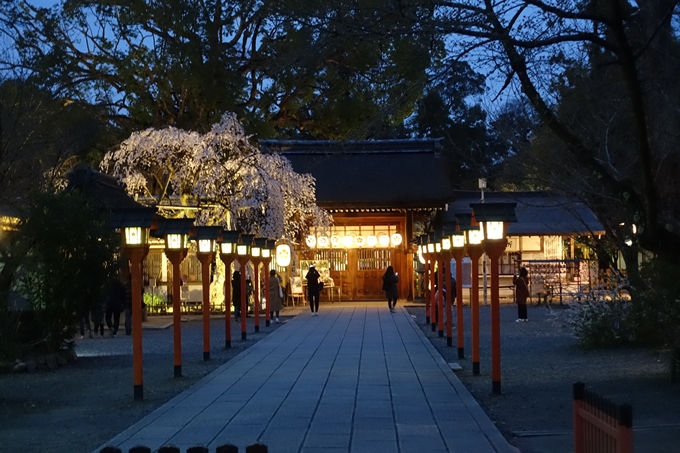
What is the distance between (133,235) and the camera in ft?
42.8

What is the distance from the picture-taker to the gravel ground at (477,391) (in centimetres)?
973

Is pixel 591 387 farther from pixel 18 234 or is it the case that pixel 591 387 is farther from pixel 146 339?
pixel 146 339

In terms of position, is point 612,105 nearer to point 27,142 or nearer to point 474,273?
point 474,273

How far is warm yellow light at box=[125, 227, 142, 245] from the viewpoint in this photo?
42.7ft

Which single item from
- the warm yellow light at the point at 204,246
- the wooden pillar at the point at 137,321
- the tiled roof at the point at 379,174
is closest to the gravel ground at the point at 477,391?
the wooden pillar at the point at 137,321

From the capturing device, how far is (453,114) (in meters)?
42.6

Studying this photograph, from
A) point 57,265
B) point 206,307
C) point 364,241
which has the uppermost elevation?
point 364,241

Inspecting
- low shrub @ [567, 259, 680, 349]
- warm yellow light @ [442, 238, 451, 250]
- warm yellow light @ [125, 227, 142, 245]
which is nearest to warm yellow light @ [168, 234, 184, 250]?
warm yellow light @ [125, 227, 142, 245]

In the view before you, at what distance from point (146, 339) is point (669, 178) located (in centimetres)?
1387

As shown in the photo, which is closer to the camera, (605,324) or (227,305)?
(605,324)

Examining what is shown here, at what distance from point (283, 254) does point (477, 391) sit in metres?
21.1

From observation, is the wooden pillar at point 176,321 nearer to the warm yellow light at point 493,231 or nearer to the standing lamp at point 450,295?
the warm yellow light at point 493,231

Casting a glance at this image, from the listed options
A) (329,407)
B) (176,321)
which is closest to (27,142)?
(176,321)

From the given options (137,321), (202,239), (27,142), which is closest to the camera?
(137,321)
